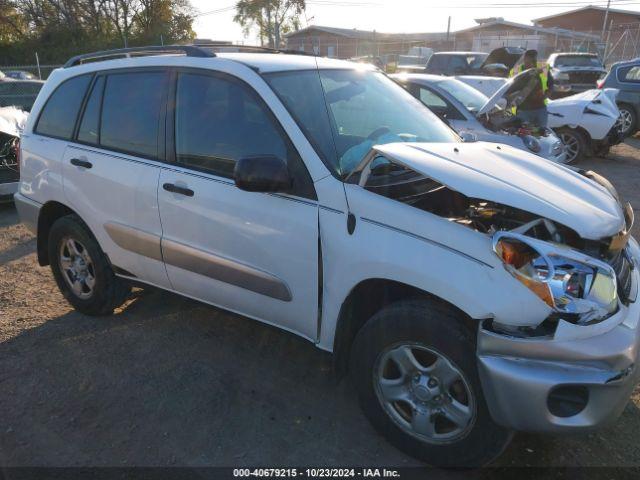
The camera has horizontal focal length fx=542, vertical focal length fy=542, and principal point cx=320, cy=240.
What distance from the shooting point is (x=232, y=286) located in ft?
10.3

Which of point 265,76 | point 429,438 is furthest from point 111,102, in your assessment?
point 429,438

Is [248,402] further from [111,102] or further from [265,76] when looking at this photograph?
[111,102]

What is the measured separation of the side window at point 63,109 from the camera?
13.1 ft

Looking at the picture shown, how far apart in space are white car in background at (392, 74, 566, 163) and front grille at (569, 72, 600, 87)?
Result: 38.0ft

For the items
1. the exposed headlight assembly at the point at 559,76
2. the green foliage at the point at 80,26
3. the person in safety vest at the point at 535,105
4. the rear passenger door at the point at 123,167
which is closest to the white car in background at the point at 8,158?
the rear passenger door at the point at 123,167

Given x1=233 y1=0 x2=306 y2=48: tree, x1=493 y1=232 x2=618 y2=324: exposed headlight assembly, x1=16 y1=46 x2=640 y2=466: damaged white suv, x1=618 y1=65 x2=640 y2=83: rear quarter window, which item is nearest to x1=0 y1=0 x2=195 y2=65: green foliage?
x1=233 y1=0 x2=306 y2=48: tree

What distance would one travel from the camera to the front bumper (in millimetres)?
2111

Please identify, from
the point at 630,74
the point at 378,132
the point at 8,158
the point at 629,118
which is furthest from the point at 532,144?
the point at 630,74

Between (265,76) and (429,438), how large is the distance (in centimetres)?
209

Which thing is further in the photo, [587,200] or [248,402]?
[248,402]

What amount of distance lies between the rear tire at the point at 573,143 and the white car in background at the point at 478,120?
7.45ft

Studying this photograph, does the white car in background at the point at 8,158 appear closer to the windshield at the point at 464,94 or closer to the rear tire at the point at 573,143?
the windshield at the point at 464,94

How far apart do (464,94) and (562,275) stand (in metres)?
6.46

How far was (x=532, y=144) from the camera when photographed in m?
6.89
